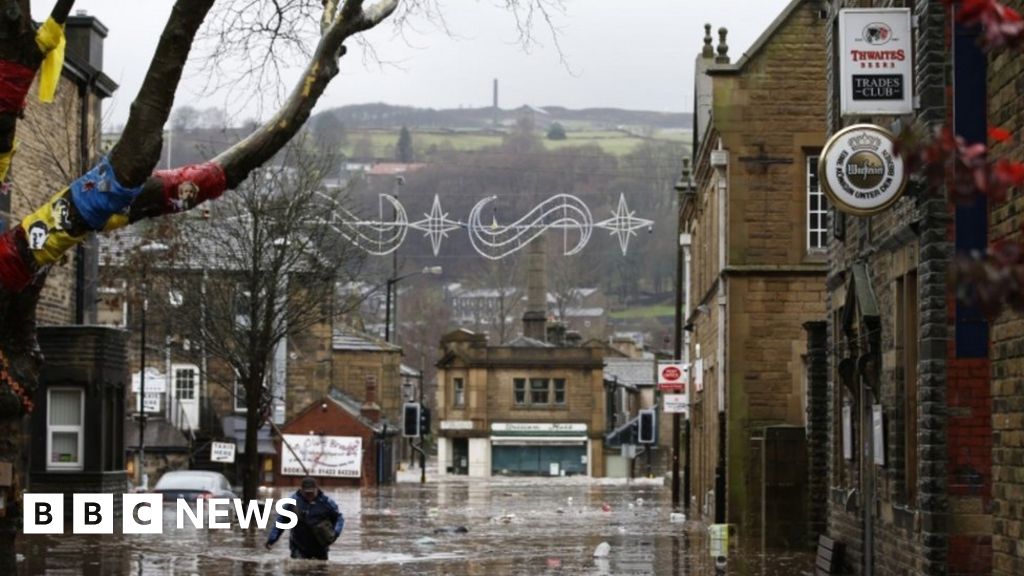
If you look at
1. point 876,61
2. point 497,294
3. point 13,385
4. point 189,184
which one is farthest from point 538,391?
point 189,184

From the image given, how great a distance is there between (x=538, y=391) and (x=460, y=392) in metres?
4.21

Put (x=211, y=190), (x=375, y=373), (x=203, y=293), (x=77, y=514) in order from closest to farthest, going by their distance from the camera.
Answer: (x=211, y=190), (x=77, y=514), (x=203, y=293), (x=375, y=373)

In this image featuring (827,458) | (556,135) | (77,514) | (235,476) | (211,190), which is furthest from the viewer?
(556,135)

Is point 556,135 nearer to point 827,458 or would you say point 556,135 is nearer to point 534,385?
point 534,385

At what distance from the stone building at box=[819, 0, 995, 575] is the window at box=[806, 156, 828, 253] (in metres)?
12.4

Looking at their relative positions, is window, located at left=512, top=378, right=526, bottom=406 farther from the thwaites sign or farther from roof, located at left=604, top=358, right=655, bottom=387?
the thwaites sign

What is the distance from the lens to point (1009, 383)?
39.1 feet

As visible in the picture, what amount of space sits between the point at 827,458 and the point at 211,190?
13.3m

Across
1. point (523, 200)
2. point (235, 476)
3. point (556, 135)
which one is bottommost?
point (235, 476)

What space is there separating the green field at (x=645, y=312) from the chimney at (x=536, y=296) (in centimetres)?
3907

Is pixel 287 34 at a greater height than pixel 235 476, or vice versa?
pixel 287 34

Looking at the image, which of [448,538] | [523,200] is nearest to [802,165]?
[448,538]

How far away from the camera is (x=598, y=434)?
99.1 metres

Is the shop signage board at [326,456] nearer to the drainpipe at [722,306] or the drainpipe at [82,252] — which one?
the drainpipe at [82,252]
